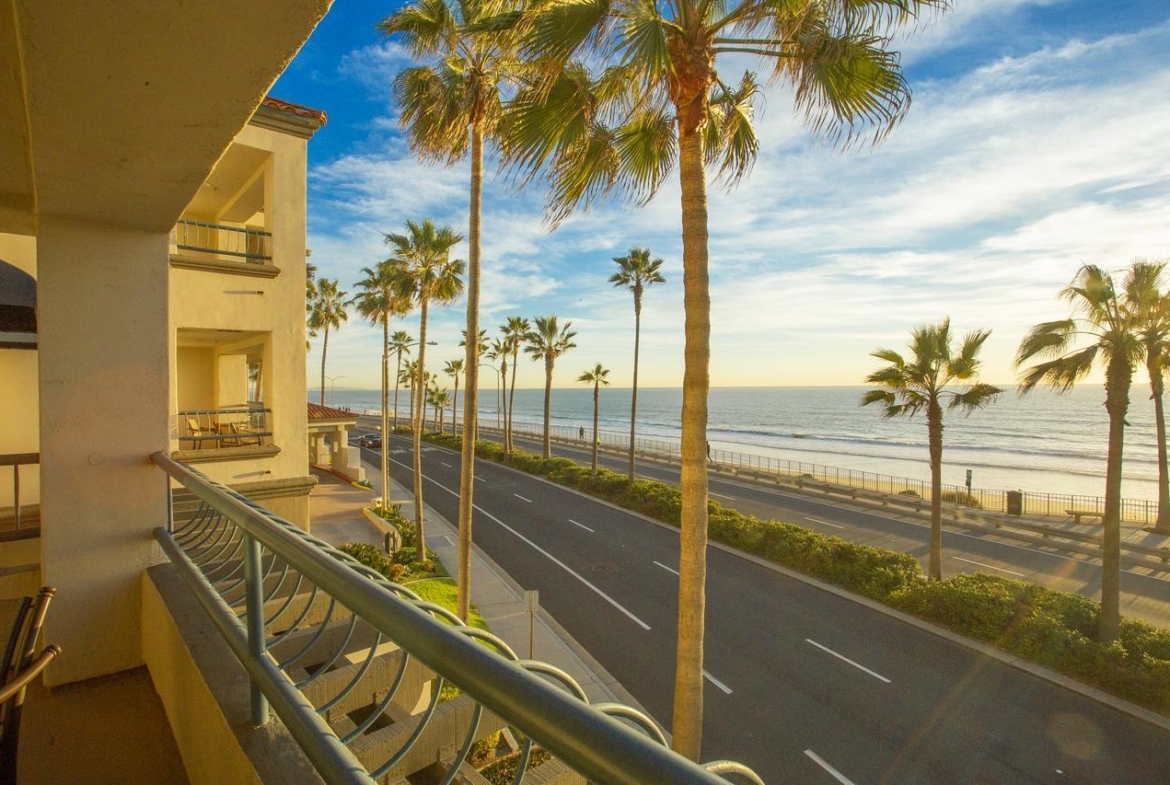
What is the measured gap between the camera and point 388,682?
255 cm

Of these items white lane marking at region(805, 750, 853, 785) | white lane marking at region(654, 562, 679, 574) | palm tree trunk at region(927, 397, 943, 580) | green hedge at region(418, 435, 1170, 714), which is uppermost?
palm tree trunk at region(927, 397, 943, 580)

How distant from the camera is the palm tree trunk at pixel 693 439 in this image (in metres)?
6.54

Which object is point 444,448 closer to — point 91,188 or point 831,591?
point 831,591

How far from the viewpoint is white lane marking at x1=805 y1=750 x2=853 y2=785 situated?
8.56 m

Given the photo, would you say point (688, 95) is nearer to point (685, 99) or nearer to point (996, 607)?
point (685, 99)

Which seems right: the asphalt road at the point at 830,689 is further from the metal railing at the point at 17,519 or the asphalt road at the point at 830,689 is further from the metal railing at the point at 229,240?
the metal railing at the point at 229,240

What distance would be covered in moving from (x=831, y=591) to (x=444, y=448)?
39.1 meters

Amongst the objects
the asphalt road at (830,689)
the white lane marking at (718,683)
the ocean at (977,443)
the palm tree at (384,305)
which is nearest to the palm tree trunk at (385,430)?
the palm tree at (384,305)

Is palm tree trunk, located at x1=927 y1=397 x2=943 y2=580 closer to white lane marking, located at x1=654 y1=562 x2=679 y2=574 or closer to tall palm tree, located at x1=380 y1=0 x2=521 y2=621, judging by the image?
white lane marking, located at x1=654 y1=562 x2=679 y2=574

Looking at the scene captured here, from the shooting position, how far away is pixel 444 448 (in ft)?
164

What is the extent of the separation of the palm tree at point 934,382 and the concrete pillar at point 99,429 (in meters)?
16.8

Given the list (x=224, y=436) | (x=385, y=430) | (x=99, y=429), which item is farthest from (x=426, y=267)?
(x=99, y=429)

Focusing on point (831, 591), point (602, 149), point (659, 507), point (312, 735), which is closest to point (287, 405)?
point (602, 149)

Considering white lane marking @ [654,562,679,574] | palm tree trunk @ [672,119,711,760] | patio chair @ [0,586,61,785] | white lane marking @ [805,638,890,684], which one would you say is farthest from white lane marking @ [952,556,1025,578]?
patio chair @ [0,586,61,785]
